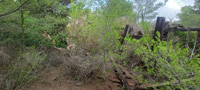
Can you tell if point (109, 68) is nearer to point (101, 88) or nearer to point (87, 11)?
point (101, 88)

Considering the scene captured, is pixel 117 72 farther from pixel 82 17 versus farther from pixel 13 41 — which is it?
pixel 13 41

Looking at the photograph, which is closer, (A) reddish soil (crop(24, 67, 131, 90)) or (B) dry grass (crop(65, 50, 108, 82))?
(A) reddish soil (crop(24, 67, 131, 90))

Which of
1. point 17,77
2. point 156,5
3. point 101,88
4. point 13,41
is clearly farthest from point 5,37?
point 156,5

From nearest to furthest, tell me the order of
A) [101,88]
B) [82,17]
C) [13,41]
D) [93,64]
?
[101,88] → [93,64] → [13,41] → [82,17]

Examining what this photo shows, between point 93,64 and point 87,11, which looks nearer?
point 93,64

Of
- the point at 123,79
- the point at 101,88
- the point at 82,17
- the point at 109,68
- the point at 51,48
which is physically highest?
the point at 82,17

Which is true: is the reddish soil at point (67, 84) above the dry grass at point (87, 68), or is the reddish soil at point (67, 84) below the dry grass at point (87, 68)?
below

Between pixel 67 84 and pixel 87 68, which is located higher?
pixel 87 68

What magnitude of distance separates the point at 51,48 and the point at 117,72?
3849mm

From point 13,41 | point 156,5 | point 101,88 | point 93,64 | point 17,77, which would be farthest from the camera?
point 156,5

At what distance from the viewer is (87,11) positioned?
4.59 meters

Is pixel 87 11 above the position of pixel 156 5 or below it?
below

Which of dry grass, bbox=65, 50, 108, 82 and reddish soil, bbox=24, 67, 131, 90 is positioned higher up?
dry grass, bbox=65, 50, 108, 82

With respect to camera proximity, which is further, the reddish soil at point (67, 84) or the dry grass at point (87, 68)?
the dry grass at point (87, 68)
